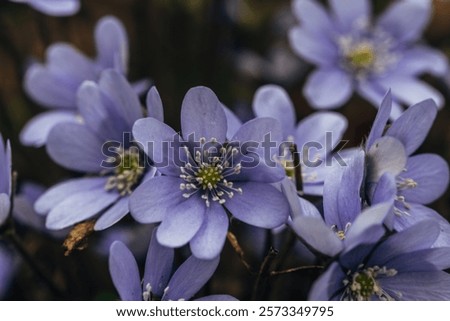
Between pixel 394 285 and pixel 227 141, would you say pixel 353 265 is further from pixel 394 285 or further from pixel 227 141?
pixel 227 141

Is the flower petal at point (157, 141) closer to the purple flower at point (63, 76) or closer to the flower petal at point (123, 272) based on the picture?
the flower petal at point (123, 272)

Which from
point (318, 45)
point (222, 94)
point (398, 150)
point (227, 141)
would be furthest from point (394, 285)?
point (222, 94)

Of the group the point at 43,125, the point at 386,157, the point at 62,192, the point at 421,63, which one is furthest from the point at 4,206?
the point at 421,63

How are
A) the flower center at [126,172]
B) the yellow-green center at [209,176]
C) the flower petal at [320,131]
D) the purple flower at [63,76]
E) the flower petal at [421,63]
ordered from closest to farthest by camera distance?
the yellow-green center at [209,176] → the flower center at [126,172] → the flower petal at [320,131] → the purple flower at [63,76] → the flower petal at [421,63]

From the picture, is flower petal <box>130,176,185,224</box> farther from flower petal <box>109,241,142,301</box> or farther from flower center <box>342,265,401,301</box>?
flower center <box>342,265,401,301</box>

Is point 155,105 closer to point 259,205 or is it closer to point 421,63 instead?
point 259,205

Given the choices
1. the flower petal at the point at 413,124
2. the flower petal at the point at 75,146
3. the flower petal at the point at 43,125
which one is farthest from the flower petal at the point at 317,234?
the flower petal at the point at 43,125

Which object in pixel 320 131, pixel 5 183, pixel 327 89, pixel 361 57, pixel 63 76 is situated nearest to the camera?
pixel 5 183
